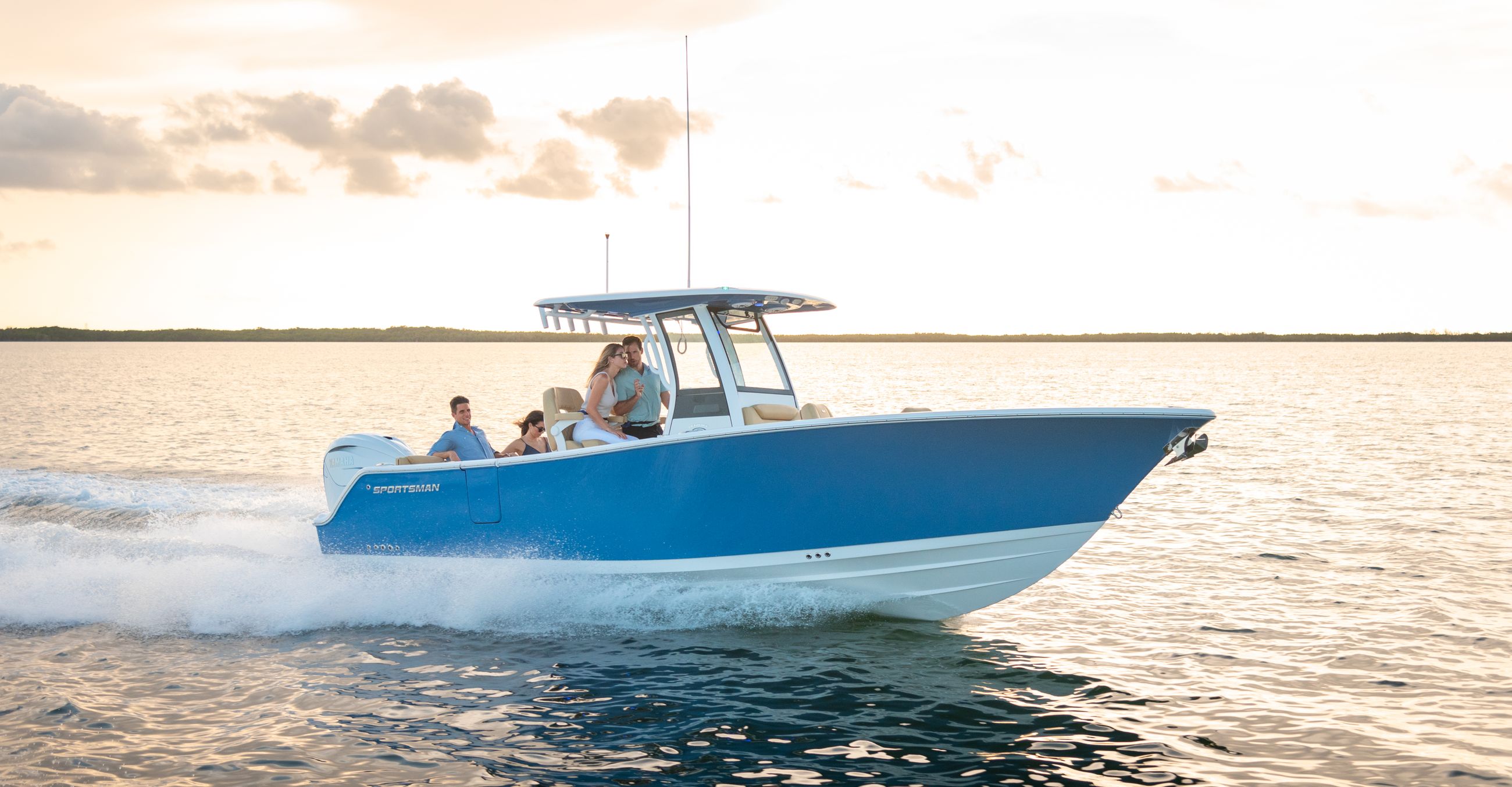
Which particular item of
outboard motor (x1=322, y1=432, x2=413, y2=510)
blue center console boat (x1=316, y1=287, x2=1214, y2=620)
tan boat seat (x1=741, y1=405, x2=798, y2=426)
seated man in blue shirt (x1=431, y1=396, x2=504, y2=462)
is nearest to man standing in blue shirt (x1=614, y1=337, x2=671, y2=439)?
blue center console boat (x1=316, y1=287, x2=1214, y2=620)

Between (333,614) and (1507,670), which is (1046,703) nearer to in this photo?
(1507,670)

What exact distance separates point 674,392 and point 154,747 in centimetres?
465

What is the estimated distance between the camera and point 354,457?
32.4 feet

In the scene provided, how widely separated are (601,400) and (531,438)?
131 centimetres

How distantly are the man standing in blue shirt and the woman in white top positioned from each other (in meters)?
0.08

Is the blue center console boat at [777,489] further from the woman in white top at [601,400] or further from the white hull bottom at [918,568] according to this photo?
the woman in white top at [601,400]

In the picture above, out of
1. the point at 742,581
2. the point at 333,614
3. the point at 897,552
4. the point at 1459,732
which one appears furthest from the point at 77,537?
the point at 1459,732

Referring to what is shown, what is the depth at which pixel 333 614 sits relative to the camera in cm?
925

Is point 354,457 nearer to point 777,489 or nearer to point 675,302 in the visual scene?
point 675,302

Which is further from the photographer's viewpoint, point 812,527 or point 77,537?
point 77,537

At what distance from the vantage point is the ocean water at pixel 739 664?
239 inches

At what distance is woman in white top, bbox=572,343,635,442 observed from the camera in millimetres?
9078

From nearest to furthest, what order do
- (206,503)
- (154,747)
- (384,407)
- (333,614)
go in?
(154,747) → (333,614) → (206,503) → (384,407)

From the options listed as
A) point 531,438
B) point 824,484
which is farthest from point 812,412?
point 531,438
